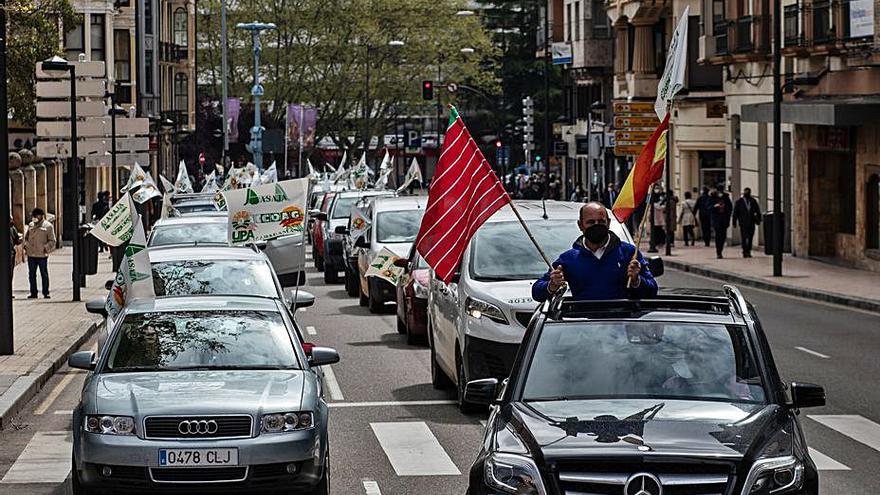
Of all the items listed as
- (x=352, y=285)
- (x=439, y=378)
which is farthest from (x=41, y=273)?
(x=439, y=378)

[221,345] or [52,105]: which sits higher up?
[52,105]

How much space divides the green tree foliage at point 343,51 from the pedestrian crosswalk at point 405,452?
272 feet

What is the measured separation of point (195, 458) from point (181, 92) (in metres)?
87.3

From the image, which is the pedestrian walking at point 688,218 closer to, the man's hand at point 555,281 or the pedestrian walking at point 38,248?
the pedestrian walking at point 38,248

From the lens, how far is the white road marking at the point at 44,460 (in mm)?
13328

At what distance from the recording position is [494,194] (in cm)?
1506

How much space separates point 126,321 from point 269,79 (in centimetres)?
8813

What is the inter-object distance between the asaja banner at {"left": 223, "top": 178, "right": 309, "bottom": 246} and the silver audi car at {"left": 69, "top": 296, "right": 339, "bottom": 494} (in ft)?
33.1

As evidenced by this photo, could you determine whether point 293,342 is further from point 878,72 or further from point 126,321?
point 878,72

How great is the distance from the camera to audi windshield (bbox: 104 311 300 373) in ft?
40.3

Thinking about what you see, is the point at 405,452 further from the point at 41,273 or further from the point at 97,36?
the point at 97,36

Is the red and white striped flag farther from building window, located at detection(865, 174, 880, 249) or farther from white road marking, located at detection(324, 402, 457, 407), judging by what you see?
building window, located at detection(865, 174, 880, 249)

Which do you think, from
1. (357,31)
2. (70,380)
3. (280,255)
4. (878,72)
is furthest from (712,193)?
(357,31)

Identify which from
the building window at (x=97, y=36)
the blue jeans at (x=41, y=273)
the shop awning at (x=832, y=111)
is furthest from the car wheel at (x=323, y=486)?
the building window at (x=97, y=36)
